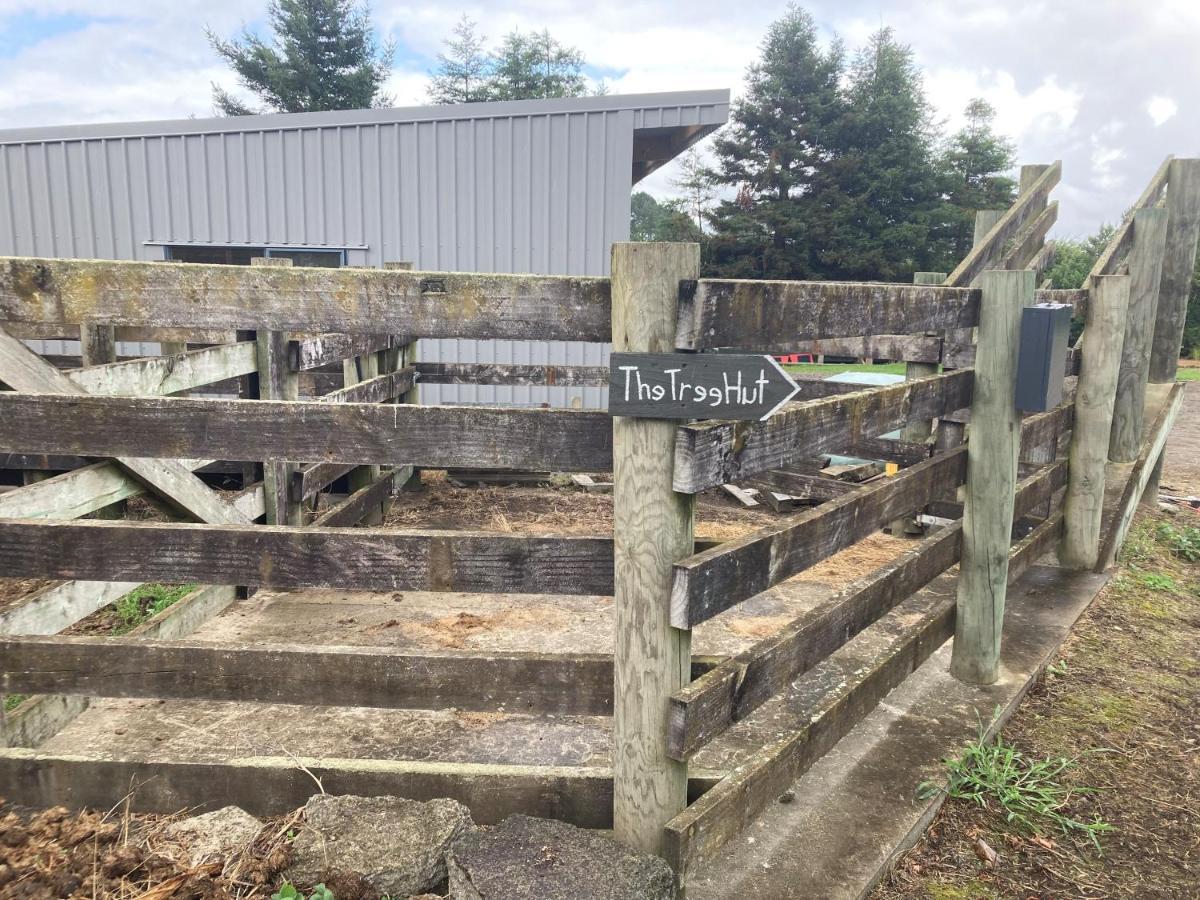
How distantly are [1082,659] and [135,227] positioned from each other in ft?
40.6

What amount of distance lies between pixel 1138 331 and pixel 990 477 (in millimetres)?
3497

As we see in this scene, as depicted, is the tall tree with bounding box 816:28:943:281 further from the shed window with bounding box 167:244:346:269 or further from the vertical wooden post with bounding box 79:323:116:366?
the vertical wooden post with bounding box 79:323:116:366

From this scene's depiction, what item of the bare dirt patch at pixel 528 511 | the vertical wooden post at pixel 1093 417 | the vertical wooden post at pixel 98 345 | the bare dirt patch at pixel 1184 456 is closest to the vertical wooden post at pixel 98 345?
the vertical wooden post at pixel 98 345

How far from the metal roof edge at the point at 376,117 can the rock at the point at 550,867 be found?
32.4 ft

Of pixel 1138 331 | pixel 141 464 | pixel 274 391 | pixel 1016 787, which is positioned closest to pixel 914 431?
pixel 1138 331

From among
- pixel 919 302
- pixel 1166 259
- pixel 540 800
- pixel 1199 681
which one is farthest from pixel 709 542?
pixel 1166 259

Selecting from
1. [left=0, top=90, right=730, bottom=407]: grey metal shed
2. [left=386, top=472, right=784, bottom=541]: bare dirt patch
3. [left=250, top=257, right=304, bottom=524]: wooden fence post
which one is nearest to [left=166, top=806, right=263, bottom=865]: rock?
[left=250, top=257, right=304, bottom=524]: wooden fence post

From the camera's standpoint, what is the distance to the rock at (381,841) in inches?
89.1

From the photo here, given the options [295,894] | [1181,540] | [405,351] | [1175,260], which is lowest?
[1181,540]

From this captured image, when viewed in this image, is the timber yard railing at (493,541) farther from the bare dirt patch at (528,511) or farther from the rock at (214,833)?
the bare dirt patch at (528,511)

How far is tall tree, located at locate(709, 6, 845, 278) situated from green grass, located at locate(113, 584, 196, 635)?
3164 centimetres

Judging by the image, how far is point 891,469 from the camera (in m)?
7.07

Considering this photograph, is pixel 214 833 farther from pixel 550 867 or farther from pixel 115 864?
pixel 550 867

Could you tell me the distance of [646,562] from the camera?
219cm
